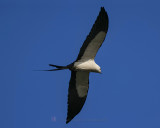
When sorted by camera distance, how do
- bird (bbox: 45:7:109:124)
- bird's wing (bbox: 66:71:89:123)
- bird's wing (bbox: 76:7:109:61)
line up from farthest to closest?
bird's wing (bbox: 66:71:89:123)
bird (bbox: 45:7:109:124)
bird's wing (bbox: 76:7:109:61)

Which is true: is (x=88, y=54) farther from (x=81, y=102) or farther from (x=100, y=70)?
(x=81, y=102)

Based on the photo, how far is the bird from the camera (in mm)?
16828

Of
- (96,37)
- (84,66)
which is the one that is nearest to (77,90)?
(84,66)

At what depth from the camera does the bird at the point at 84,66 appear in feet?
55.2

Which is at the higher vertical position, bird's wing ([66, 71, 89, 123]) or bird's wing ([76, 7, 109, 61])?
bird's wing ([76, 7, 109, 61])

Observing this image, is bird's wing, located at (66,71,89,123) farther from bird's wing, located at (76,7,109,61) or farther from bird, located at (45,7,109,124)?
bird's wing, located at (76,7,109,61)

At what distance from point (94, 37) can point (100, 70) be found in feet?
5.17

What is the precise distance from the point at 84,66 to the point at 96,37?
1413 millimetres

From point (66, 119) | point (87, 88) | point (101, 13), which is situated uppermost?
point (101, 13)

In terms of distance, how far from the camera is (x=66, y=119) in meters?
17.1

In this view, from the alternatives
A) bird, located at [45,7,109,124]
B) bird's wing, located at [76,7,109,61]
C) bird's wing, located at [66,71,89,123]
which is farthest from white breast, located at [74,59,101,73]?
bird's wing, located at [66,71,89,123]

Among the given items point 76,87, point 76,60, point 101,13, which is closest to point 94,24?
point 101,13

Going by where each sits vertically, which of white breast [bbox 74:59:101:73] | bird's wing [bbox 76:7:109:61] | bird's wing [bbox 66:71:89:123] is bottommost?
bird's wing [bbox 66:71:89:123]

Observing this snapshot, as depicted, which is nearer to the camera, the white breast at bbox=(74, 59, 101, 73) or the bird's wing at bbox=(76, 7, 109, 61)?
the bird's wing at bbox=(76, 7, 109, 61)
